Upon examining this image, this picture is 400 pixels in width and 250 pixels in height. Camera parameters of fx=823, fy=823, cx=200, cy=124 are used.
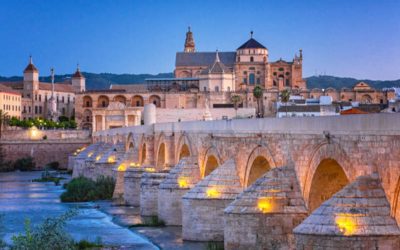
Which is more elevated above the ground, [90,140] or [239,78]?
[239,78]

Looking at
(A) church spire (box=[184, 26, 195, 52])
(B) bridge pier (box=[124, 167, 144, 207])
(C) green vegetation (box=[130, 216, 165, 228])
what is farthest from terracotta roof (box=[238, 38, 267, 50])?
(C) green vegetation (box=[130, 216, 165, 228])

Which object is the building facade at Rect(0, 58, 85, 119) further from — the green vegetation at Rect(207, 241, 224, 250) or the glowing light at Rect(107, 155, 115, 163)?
the green vegetation at Rect(207, 241, 224, 250)

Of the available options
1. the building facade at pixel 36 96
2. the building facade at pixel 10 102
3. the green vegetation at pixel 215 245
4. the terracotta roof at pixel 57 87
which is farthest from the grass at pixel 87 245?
the terracotta roof at pixel 57 87

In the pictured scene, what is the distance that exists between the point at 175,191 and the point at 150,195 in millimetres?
3299

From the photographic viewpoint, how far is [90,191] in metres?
37.2

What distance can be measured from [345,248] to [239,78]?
93.1m

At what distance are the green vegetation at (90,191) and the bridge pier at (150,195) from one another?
29.3 ft

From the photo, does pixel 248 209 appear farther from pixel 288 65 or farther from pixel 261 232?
pixel 288 65

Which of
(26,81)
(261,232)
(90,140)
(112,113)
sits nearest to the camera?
(261,232)

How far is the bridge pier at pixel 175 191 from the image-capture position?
24.4m

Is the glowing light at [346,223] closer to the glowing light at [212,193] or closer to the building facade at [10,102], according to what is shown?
the glowing light at [212,193]

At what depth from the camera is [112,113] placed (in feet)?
→ 282

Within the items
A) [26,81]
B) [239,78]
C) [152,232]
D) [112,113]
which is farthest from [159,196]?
[26,81]

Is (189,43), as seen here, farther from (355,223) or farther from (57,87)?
(355,223)
